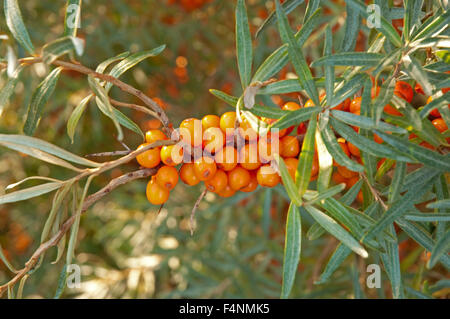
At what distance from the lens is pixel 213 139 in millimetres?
480

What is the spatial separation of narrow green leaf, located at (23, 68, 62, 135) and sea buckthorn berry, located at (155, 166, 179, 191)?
165mm

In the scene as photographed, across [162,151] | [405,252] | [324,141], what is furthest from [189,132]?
[405,252]

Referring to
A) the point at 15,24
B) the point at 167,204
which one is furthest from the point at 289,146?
the point at 167,204

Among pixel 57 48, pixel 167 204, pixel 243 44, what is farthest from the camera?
pixel 167 204

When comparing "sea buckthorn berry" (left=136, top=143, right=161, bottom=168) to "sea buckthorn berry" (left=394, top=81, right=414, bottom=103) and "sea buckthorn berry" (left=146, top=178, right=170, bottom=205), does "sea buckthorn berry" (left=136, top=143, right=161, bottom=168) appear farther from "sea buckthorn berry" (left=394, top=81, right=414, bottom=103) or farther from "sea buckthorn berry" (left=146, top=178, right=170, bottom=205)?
"sea buckthorn berry" (left=394, top=81, right=414, bottom=103)

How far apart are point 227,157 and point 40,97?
0.24 meters

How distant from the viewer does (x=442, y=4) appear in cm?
Answer: 46

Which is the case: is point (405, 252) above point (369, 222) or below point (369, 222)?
above

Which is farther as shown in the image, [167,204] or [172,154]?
[167,204]

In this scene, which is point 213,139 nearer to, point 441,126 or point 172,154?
point 172,154

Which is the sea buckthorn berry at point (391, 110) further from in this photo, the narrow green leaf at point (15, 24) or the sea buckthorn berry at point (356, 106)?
the narrow green leaf at point (15, 24)
